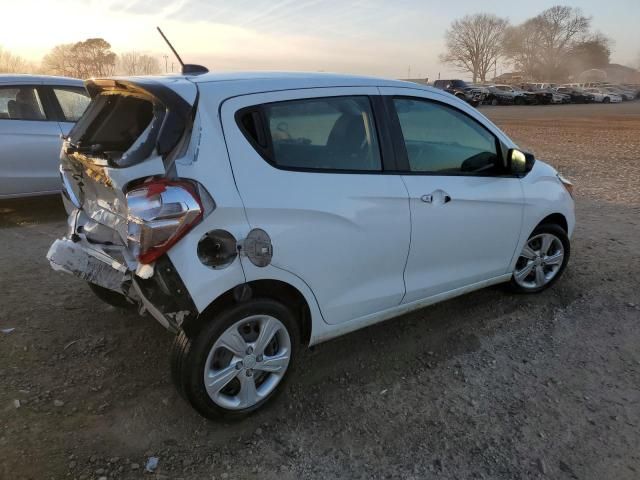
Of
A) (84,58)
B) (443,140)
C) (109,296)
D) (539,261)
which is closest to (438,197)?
(443,140)

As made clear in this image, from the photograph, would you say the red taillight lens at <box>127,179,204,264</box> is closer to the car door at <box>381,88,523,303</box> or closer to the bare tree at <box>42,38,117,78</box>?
the car door at <box>381,88,523,303</box>

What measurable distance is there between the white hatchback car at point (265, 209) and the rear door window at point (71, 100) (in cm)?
388

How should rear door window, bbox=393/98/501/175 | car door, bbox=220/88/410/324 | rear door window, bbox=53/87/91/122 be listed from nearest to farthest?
car door, bbox=220/88/410/324 → rear door window, bbox=393/98/501/175 → rear door window, bbox=53/87/91/122

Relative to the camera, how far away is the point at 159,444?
259cm

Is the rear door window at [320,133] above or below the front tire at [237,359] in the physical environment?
above

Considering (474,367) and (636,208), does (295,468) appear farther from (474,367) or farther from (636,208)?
(636,208)

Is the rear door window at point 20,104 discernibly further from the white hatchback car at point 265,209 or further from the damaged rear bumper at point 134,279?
the damaged rear bumper at point 134,279

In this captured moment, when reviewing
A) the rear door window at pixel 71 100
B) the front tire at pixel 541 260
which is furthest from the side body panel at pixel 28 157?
the front tire at pixel 541 260

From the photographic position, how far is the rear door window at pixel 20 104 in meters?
6.09

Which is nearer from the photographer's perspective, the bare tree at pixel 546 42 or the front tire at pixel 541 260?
the front tire at pixel 541 260

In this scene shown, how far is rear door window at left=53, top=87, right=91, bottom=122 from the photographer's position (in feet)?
21.2

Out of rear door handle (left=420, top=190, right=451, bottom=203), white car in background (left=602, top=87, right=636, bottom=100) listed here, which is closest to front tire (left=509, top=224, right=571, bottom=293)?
rear door handle (left=420, top=190, right=451, bottom=203)

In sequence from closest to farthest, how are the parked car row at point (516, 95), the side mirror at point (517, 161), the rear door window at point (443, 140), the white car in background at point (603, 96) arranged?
the rear door window at point (443, 140)
the side mirror at point (517, 161)
the parked car row at point (516, 95)
the white car in background at point (603, 96)

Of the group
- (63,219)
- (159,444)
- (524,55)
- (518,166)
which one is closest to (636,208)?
(518,166)
